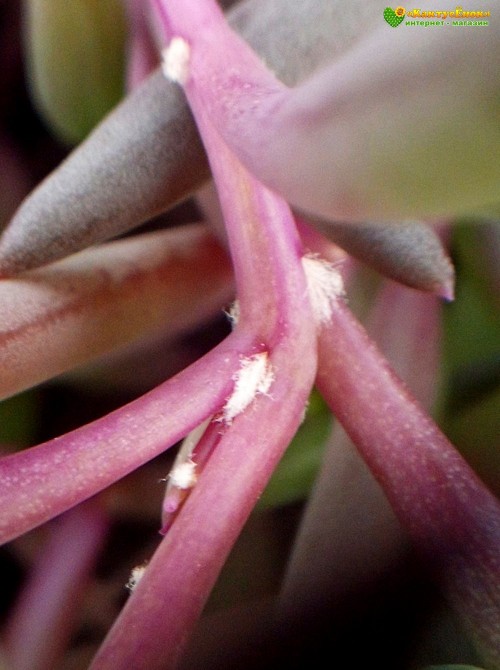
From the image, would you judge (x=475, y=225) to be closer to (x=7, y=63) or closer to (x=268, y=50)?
(x=268, y=50)

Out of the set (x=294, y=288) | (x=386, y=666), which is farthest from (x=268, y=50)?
(x=386, y=666)

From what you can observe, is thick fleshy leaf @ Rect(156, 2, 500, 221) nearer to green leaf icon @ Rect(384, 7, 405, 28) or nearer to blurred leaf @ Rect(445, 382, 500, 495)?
green leaf icon @ Rect(384, 7, 405, 28)

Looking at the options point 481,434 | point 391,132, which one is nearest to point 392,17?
point 391,132

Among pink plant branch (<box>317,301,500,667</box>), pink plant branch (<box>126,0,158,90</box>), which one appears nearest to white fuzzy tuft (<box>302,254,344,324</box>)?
pink plant branch (<box>317,301,500,667</box>)

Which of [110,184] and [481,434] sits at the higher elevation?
[110,184]

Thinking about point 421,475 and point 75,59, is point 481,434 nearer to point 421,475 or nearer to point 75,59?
point 421,475

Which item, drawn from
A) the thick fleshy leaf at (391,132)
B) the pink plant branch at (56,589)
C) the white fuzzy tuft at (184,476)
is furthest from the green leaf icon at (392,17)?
the pink plant branch at (56,589)

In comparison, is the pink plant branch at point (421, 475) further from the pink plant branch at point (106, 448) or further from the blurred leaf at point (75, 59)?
the blurred leaf at point (75, 59)
